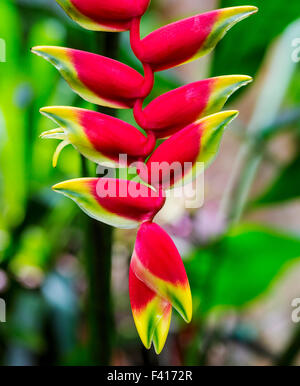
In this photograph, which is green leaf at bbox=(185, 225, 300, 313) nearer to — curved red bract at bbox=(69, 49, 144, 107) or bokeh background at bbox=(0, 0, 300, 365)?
bokeh background at bbox=(0, 0, 300, 365)

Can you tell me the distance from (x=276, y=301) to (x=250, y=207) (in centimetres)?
60

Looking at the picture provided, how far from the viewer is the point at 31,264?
604 mm

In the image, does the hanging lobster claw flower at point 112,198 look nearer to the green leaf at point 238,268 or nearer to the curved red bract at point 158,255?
the curved red bract at point 158,255

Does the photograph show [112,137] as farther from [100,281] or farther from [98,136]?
[100,281]

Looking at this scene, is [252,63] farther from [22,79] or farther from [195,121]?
[22,79]

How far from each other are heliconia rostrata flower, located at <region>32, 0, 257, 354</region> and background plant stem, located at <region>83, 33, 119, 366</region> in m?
0.06

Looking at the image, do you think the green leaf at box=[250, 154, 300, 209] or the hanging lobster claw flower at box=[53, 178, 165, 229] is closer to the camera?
the hanging lobster claw flower at box=[53, 178, 165, 229]

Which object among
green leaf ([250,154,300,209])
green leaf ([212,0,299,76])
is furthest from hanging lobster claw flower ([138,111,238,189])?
green leaf ([250,154,300,209])

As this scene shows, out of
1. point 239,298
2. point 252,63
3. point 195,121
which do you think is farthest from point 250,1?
point 239,298

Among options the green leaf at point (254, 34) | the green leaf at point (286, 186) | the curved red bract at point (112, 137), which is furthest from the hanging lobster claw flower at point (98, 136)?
the green leaf at point (286, 186)

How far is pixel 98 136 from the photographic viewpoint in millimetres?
142

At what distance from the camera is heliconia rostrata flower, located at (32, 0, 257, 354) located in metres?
0.14
